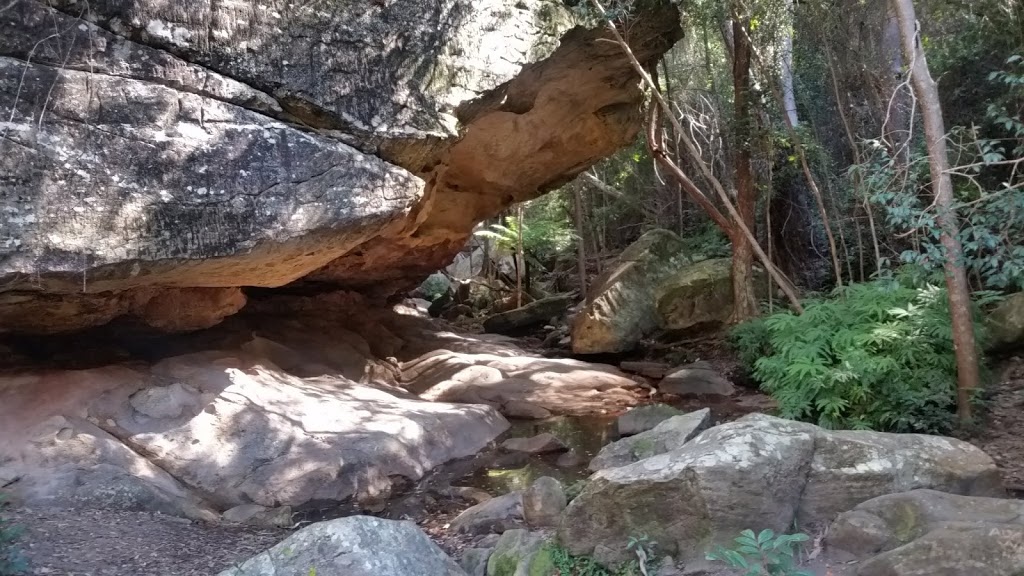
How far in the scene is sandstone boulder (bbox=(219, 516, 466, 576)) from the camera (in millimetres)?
3832

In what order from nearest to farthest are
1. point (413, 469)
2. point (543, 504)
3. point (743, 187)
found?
point (543, 504) < point (413, 469) < point (743, 187)

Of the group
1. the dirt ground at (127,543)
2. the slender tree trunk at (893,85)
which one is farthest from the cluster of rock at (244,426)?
the slender tree trunk at (893,85)

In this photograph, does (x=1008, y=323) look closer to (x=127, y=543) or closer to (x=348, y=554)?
(x=348, y=554)

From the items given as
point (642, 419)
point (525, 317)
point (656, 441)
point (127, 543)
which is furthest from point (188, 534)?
point (525, 317)

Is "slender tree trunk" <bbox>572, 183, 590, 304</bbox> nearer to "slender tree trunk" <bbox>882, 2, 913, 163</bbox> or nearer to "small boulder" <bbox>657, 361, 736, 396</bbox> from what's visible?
"small boulder" <bbox>657, 361, 736, 396</bbox>

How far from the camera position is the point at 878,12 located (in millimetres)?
10672

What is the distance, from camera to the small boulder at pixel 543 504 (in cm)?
549

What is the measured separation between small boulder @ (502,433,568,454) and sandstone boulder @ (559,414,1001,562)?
3.49 m

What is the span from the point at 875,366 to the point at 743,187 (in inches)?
222

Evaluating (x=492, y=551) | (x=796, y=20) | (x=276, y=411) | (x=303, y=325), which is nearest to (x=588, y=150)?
(x=796, y=20)

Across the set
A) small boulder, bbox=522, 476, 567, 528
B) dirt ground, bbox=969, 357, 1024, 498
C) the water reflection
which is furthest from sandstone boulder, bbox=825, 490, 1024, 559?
the water reflection

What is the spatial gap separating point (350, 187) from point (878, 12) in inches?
352

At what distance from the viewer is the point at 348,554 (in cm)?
388

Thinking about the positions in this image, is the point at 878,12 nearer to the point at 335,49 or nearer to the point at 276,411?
the point at 335,49
